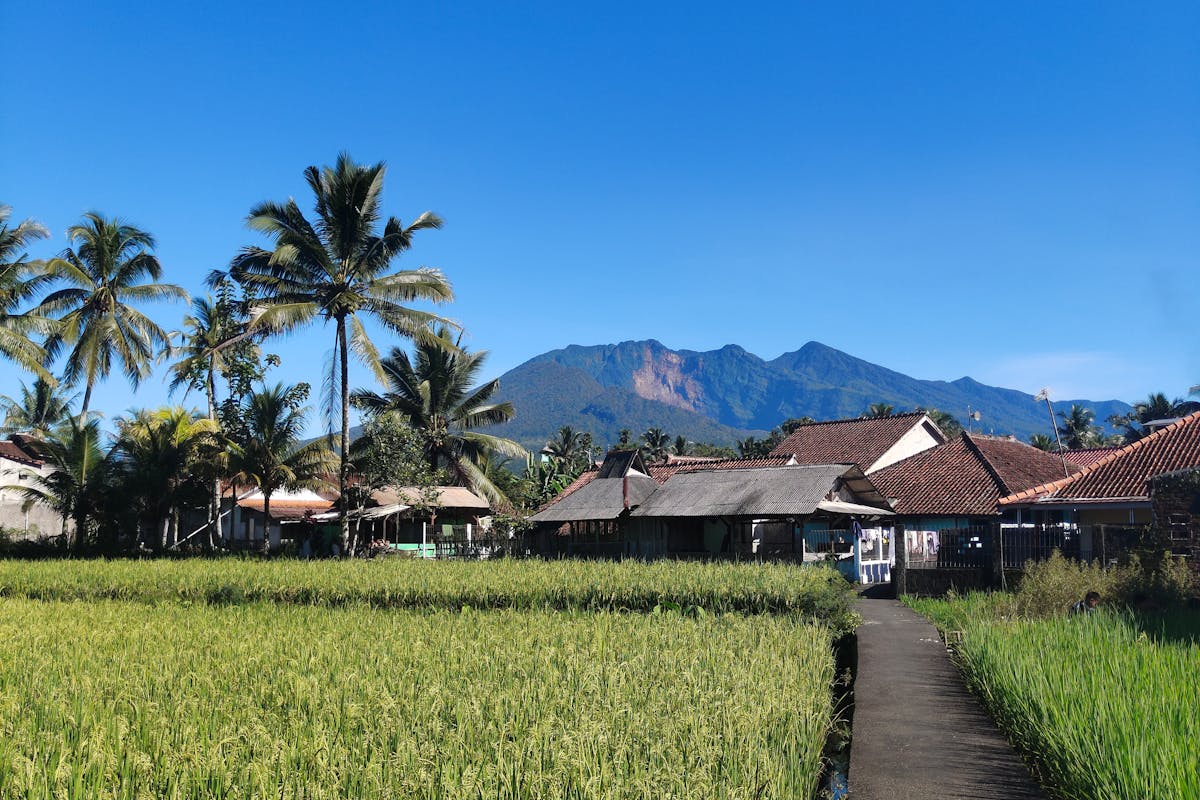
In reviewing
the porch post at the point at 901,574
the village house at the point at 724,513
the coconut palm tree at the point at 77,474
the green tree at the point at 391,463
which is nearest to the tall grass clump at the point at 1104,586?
the porch post at the point at 901,574

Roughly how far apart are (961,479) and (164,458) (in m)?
24.8

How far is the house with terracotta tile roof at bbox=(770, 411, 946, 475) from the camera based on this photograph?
36.2 m

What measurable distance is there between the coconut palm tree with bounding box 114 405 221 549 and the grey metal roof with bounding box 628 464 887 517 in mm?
14408

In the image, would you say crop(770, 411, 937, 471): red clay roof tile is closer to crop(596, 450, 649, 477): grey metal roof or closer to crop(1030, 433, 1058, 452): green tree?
crop(596, 450, 649, 477): grey metal roof

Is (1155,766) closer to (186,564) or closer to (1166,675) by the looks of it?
(1166,675)

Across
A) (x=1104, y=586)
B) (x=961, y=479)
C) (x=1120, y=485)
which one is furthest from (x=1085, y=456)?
(x=1104, y=586)

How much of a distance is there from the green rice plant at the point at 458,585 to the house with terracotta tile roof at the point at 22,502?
52.3ft

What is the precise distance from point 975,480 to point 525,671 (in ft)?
80.1

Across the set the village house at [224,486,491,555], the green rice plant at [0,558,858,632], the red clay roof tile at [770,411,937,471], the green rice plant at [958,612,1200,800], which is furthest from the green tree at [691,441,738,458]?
the green rice plant at [958,612,1200,800]

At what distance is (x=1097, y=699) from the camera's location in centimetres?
611

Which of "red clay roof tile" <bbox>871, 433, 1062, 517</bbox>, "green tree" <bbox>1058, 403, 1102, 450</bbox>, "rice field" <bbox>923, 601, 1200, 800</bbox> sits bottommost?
"rice field" <bbox>923, 601, 1200, 800</bbox>

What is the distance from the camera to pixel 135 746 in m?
5.10

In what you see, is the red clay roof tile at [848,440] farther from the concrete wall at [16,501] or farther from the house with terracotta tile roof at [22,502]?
the concrete wall at [16,501]

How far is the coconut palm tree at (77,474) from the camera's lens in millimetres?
29609
